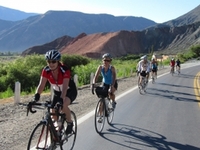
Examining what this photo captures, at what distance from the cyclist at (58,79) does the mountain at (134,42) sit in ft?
333

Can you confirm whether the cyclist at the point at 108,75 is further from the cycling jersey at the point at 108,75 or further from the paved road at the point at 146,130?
the paved road at the point at 146,130

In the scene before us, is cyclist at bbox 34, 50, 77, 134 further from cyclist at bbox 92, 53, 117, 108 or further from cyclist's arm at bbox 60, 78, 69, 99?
cyclist at bbox 92, 53, 117, 108

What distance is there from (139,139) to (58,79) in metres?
2.67

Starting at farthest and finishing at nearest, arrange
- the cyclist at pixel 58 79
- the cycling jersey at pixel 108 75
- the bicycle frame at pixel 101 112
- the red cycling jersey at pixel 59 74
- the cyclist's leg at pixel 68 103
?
the cycling jersey at pixel 108 75, the bicycle frame at pixel 101 112, the cyclist's leg at pixel 68 103, the red cycling jersey at pixel 59 74, the cyclist at pixel 58 79

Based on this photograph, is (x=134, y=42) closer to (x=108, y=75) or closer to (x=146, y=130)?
(x=108, y=75)

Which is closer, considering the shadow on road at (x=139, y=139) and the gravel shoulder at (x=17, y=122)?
the shadow on road at (x=139, y=139)

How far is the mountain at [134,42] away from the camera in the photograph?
121 m

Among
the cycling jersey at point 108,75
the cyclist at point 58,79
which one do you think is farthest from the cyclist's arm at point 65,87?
the cycling jersey at point 108,75

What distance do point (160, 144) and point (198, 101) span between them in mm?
7779

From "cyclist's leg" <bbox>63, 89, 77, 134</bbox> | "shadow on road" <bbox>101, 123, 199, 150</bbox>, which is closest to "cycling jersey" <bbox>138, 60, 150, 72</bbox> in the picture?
"shadow on road" <bbox>101, 123, 199, 150</bbox>

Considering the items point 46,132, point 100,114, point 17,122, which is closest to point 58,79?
point 46,132

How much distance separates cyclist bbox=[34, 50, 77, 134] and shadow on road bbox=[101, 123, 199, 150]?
5.14ft

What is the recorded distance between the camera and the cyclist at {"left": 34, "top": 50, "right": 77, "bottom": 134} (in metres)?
5.24

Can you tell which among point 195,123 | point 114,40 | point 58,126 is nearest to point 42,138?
point 58,126
